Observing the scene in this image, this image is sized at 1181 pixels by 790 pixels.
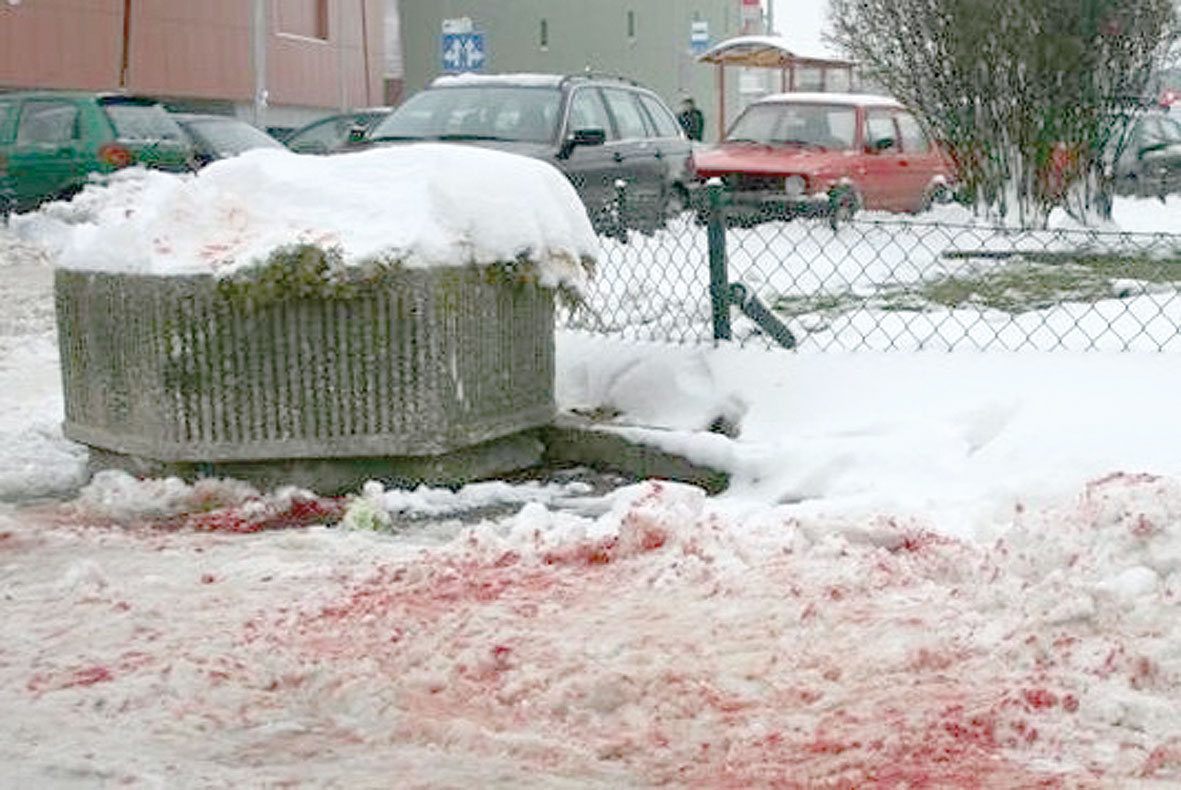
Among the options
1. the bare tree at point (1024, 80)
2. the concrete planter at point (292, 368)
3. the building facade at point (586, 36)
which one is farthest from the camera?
the building facade at point (586, 36)

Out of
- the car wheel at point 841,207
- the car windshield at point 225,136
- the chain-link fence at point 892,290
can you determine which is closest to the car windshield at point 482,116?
the chain-link fence at point 892,290

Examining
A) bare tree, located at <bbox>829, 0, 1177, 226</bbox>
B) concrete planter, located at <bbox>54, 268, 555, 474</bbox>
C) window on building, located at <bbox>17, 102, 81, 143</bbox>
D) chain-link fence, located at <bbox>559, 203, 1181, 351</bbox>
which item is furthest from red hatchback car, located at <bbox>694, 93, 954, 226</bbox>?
concrete planter, located at <bbox>54, 268, 555, 474</bbox>

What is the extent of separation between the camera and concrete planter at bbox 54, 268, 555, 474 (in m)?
6.37

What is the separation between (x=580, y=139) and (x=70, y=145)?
7472mm

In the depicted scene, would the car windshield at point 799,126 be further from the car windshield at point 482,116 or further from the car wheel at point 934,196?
the car windshield at point 482,116

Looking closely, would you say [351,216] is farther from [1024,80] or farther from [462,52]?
[462,52]

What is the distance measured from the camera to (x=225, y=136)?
20688mm

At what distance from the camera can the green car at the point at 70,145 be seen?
18.2m

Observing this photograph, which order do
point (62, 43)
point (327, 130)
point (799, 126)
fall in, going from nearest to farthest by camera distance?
point (799, 126) → point (327, 130) → point (62, 43)

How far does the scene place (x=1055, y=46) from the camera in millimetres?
12977

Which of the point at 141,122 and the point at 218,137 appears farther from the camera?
the point at 218,137

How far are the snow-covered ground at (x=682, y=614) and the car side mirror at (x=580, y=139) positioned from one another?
682 cm

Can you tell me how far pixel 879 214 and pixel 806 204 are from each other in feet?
8.50

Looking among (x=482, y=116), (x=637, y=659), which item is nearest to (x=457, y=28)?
(x=482, y=116)
